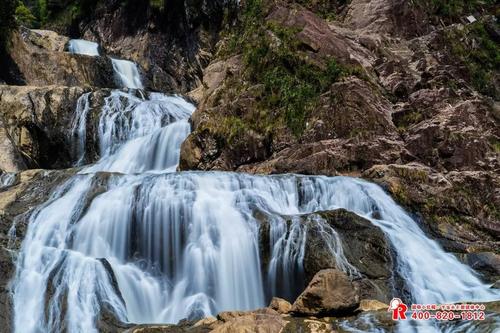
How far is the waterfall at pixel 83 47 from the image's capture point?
33.1 metres

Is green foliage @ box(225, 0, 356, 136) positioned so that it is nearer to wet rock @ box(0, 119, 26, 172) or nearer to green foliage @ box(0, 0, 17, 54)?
wet rock @ box(0, 119, 26, 172)

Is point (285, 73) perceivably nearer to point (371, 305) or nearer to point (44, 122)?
point (44, 122)

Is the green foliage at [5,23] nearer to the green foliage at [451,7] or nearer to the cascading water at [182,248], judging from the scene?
the cascading water at [182,248]

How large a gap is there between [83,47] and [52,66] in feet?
26.0

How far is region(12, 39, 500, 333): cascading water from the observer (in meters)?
10.1

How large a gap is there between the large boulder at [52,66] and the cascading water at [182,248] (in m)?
14.7

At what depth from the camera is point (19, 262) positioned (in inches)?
419

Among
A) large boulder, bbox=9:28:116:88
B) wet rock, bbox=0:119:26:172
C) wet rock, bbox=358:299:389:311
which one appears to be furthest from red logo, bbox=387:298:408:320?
large boulder, bbox=9:28:116:88

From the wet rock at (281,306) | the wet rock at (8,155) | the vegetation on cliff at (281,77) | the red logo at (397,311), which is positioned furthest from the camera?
the vegetation on cliff at (281,77)

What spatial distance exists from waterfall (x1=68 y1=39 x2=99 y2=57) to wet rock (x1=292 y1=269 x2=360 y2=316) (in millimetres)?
28289

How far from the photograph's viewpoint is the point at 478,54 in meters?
24.6

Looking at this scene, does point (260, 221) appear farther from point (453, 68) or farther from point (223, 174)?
point (453, 68)

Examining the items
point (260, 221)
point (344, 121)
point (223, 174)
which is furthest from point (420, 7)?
point (260, 221)

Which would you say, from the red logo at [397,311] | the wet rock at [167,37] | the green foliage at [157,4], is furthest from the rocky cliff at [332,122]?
the green foliage at [157,4]
